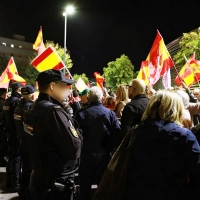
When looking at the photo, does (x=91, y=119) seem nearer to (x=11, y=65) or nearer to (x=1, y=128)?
(x=1, y=128)

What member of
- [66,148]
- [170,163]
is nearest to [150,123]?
[170,163]

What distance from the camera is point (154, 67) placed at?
8961 mm

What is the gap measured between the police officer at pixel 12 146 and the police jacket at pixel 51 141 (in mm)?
3209

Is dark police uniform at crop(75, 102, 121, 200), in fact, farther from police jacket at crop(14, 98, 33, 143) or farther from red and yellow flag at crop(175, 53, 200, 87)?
red and yellow flag at crop(175, 53, 200, 87)

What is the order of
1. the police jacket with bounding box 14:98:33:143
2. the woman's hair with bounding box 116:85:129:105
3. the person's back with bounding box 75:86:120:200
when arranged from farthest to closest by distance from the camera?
the woman's hair with bounding box 116:85:129:105
the police jacket with bounding box 14:98:33:143
the person's back with bounding box 75:86:120:200

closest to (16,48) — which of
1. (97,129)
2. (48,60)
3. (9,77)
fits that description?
(9,77)

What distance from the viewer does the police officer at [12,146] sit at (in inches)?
246

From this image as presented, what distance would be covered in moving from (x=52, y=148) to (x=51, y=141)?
7 cm

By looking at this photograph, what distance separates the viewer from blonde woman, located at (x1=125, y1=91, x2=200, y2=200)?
8.40 ft

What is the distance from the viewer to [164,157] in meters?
2.60

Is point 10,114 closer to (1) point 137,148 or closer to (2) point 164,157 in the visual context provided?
(1) point 137,148

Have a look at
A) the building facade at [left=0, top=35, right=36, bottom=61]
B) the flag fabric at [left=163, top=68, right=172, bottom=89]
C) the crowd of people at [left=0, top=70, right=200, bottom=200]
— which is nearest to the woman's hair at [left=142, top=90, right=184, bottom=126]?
the crowd of people at [left=0, top=70, right=200, bottom=200]

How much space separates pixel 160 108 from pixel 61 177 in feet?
3.95

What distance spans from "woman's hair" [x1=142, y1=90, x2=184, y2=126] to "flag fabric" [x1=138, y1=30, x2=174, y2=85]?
5916 mm
